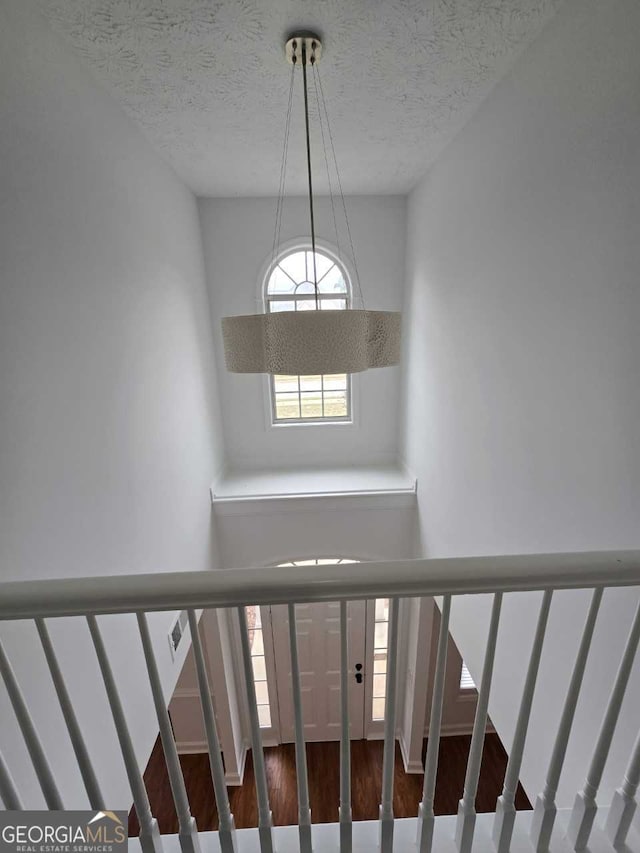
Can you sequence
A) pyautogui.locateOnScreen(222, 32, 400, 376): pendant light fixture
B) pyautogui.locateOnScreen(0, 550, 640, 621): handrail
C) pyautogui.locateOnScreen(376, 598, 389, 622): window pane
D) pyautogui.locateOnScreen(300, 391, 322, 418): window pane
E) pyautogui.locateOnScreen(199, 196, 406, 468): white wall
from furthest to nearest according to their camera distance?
pyautogui.locateOnScreen(300, 391, 322, 418): window pane < pyautogui.locateOnScreen(376, 598, 389, 622): window pane < pyautogui.locateOnScreen(199, 196, 406, 468): white wall < pyautogui.locateOnScreen(222, 32, 400, 376): pendant light fixture < pyautogui.locateOnScreen(0, 550, 640, 621): handrail

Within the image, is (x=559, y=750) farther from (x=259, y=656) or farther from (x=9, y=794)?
(x=259, y=656)

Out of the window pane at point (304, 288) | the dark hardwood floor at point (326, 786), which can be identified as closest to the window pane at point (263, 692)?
the dark hardwood floor at point (326, 786)

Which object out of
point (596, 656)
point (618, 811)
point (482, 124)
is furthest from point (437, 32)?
point (618, 811)

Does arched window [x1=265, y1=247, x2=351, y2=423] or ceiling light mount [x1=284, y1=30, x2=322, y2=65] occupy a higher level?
ceiling light mount [x1=284, y1=30, x2=322, y2=65]

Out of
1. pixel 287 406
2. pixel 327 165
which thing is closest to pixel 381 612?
pixel 287 406

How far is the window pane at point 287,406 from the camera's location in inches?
159

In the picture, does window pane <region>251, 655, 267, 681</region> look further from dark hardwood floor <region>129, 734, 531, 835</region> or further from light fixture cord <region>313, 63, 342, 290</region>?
light fixture cord <region>313, 63, 342, 290</region>

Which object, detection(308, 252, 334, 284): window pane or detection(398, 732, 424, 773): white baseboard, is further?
detection(308, 252, 334, 284): window pane

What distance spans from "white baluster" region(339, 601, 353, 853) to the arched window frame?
322 cm

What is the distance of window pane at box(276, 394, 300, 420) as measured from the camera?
404 centimetres

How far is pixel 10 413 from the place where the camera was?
125 cm

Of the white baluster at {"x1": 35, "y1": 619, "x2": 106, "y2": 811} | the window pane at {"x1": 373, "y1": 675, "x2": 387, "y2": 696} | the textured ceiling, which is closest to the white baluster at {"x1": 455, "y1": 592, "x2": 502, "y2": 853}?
the white baluster at {"x1": 35, "y1": 619, "x2": 106, "y2": 811}

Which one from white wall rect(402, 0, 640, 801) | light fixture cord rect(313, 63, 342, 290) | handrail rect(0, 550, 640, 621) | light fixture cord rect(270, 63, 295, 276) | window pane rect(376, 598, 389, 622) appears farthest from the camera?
window pane rect(376, 598, 389, 622)

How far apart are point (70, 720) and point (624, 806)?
1170 millimetres
